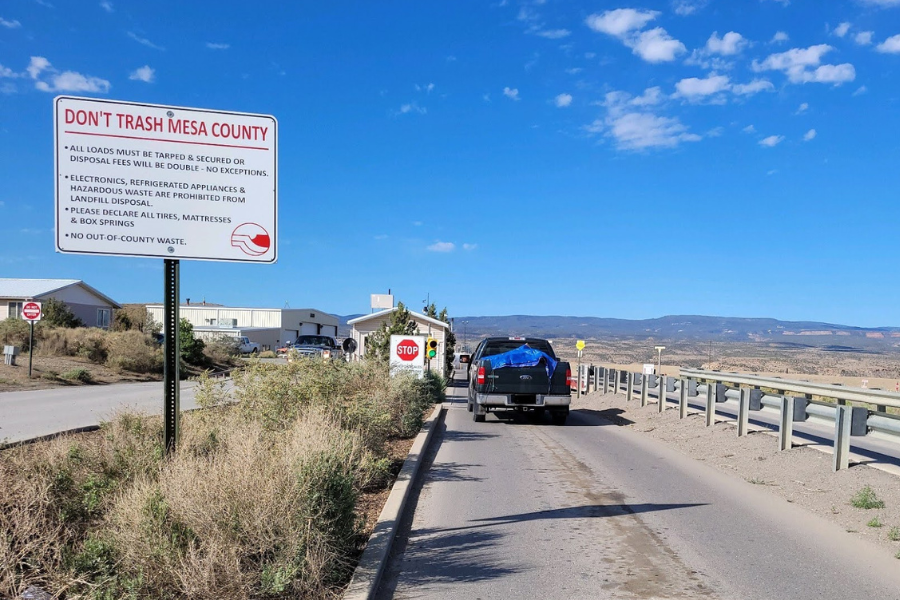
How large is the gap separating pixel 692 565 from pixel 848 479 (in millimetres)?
3899

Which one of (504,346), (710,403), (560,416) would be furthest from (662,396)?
(504,346)

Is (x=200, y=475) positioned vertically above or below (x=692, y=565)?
above

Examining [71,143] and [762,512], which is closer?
[71,143]

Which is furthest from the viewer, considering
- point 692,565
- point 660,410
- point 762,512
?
point 660,410

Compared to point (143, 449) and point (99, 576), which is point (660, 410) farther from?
point (99, 576)

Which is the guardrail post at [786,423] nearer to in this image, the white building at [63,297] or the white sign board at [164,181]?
the white sign board at [164,181]

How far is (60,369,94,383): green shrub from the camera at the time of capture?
27.3m

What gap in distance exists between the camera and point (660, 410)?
17.9m

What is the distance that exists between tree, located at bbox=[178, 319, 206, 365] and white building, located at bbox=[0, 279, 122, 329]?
421 inches

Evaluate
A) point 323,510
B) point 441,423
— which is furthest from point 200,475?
point 441,423

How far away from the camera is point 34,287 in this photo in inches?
1935

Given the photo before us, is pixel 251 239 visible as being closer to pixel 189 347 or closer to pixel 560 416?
pixel 560 416

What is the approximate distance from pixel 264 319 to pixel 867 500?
74.4 meters

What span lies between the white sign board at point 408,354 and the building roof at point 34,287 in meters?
34.6
